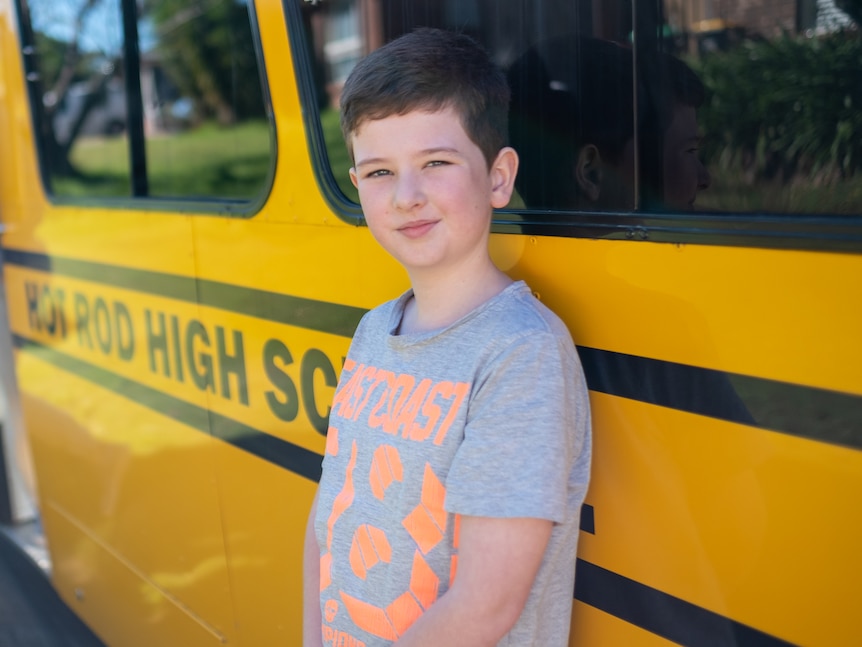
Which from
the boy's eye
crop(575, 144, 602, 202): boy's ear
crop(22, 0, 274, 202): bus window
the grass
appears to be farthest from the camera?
the grass

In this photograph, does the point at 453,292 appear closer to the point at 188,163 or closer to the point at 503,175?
the point at 503,175

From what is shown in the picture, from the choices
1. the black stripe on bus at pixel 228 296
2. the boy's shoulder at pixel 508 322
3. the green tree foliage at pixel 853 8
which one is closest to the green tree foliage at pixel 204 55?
the black stripe on bus at pixel 228 296

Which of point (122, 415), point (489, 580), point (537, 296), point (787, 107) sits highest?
point (787, 107)

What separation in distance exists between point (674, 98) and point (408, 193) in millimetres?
421

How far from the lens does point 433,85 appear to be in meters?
1.26

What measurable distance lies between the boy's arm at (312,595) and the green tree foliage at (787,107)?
123cm

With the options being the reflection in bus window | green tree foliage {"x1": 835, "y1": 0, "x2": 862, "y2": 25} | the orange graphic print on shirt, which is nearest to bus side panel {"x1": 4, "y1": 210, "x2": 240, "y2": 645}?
the reflection in bus window

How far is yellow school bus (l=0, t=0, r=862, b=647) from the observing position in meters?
1.14

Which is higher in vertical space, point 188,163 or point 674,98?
point 674,98

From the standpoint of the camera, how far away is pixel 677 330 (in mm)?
1229

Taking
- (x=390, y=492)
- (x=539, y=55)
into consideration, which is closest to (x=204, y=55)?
(x=539, y=55)

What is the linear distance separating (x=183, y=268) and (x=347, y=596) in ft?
4.20

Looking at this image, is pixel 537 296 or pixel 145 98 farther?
pixel 145 98

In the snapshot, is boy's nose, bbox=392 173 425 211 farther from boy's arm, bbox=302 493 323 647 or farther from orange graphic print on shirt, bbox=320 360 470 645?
boy's arm, bbox=302 493 323 647
